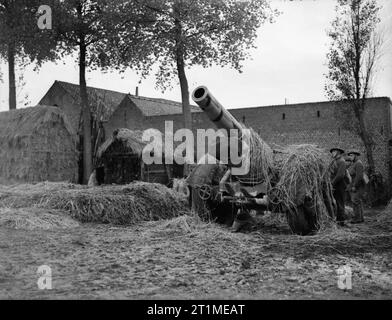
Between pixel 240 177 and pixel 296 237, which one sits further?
pixel 240 177

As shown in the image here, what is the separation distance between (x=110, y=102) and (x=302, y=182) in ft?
76.2

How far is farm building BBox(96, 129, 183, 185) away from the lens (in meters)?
16.1

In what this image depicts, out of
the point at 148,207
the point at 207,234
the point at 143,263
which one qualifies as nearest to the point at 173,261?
the point at 143,263

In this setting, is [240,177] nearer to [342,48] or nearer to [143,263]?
[143,263]

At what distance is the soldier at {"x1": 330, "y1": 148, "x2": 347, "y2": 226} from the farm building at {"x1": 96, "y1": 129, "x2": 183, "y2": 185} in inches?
260

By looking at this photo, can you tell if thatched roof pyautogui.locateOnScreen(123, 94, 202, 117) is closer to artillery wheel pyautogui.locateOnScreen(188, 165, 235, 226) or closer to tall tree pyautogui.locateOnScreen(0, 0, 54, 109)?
tall tree pyautogui.locateOnScreen(0, 0, 54, 109)

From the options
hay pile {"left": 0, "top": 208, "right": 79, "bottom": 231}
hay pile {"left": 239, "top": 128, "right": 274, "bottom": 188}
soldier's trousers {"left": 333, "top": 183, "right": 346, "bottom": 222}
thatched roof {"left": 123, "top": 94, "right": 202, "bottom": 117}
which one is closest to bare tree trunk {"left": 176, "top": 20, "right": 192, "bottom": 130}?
soldier's trousers {"left": 333, "top": 183, "right": 346, "bottom": 222}

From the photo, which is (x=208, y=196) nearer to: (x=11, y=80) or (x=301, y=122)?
(x=301, y=122)

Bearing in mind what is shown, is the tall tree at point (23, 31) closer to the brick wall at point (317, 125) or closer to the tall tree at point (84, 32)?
the tall tree at point (84, 32)

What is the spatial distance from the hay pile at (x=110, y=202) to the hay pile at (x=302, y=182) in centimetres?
308

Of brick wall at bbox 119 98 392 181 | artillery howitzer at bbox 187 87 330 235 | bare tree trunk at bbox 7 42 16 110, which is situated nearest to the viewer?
artillery howitzer at bbox 187 87 330 235
